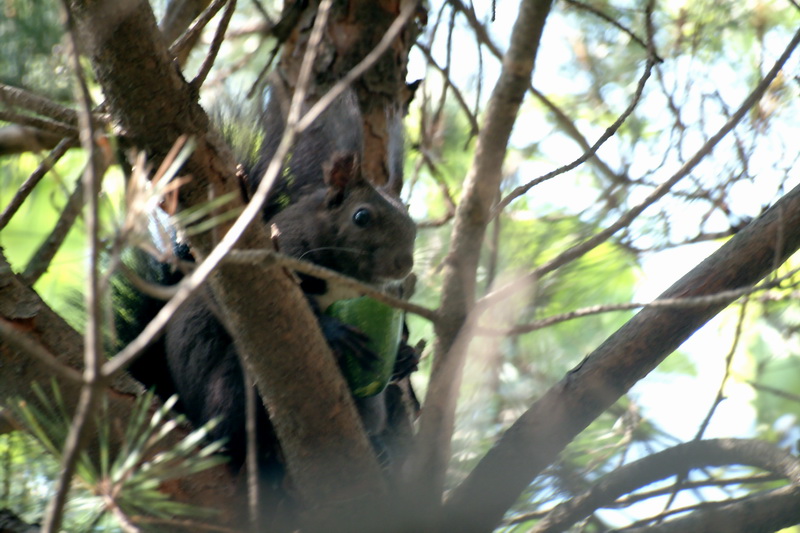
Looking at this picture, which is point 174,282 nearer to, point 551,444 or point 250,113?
point 250,113

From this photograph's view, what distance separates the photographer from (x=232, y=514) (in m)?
1.58

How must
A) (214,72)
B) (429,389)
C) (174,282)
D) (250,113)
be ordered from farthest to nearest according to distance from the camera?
(214,72) → (250,113) → (174,282) → (429,389)

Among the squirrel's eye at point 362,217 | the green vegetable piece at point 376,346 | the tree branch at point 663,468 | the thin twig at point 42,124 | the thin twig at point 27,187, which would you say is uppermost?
the squirrel's eye at point 362,217

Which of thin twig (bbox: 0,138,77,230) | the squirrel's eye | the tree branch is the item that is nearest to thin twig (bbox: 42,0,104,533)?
thin twig (bbox: 0,138,77,230)

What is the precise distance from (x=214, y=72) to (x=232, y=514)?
186 centimetres

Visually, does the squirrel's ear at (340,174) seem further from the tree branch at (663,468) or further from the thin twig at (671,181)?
the tree branch at (663,468)

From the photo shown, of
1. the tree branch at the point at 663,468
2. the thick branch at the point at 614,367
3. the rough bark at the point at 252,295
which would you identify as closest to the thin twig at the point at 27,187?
the rough bark at the point at 252,295

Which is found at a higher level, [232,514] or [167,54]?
[167,54]

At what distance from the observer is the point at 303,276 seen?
2066 mm

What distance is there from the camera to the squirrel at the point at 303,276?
179 cm

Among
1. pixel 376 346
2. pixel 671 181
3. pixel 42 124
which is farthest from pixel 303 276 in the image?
pixel 671 181

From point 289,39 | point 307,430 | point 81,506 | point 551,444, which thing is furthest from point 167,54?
point 289,39

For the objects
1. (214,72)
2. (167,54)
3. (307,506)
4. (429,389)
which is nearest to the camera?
(167,54)

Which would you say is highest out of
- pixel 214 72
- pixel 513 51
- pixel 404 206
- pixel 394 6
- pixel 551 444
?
pixel 214 72
